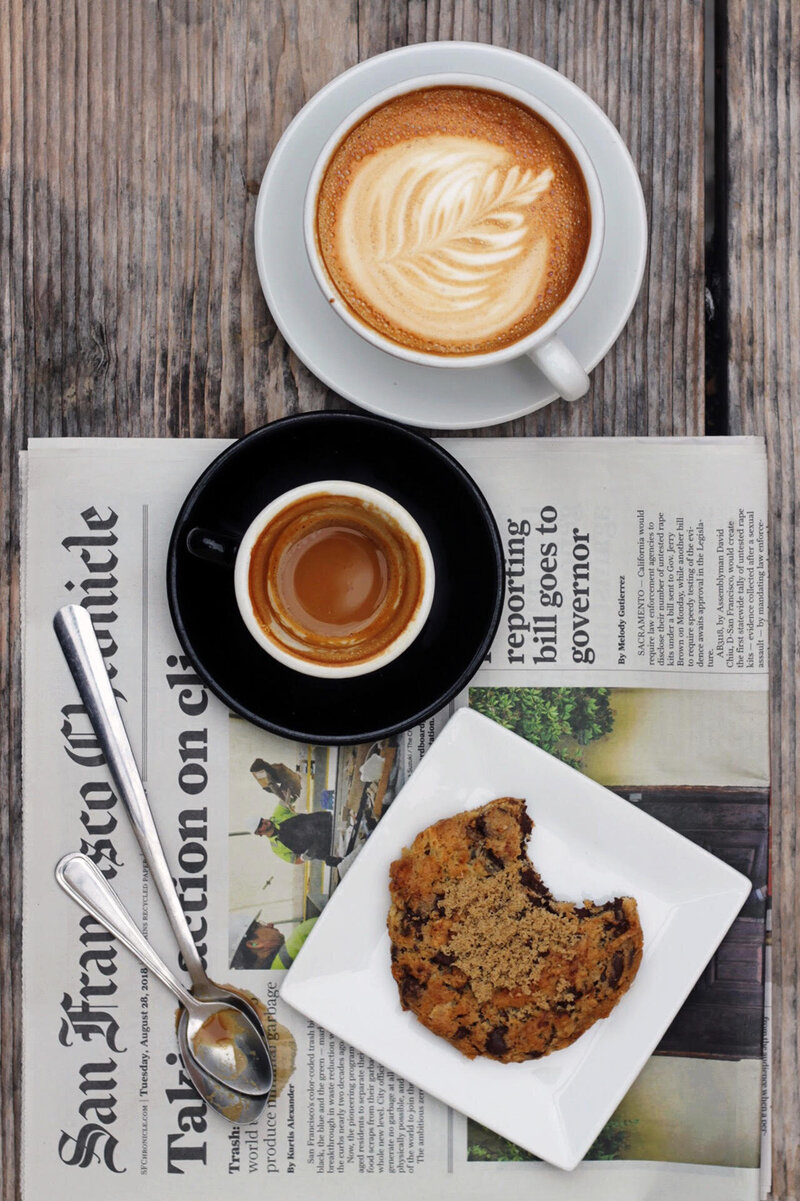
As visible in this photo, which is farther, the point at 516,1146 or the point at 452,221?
the point at 516,1146

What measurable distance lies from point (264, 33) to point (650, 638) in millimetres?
696

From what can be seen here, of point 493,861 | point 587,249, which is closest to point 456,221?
point 587,249

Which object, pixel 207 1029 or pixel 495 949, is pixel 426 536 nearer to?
pixel 495 949

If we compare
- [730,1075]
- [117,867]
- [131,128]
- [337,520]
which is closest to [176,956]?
[117,867]

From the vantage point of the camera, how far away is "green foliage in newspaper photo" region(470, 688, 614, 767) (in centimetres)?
92

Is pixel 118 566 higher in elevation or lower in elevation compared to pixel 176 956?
higher

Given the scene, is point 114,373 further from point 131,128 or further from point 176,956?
point 176,956

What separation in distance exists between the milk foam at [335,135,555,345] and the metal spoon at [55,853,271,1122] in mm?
608

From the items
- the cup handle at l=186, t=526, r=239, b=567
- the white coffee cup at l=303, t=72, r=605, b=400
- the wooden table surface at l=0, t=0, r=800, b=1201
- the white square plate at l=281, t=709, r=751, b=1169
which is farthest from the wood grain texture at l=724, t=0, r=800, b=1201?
the cup handle at l=186, t=526, r=239, b=567

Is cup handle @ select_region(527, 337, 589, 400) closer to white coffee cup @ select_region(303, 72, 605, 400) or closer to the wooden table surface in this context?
white coffee cup @ select_region(303, 72, 605, 400)

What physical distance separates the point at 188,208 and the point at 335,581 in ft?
1.28

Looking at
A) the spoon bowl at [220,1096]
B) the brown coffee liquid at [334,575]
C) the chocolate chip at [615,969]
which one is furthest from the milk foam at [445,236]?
the spoon bowl at [220,1096]

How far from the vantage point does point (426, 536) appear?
88cm

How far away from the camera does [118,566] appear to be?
917 millimetres
